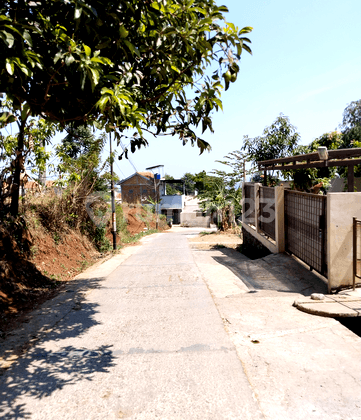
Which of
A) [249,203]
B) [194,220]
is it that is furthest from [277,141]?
[194,220]

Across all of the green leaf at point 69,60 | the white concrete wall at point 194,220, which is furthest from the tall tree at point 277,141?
the white concrete wall at point 194,220

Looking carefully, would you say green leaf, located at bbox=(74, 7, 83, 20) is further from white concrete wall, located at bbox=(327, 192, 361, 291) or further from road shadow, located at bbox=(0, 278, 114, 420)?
white concrete wall, located at bbox=(327, 192, 361, 291)

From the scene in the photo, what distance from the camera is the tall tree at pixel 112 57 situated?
4.27 metres

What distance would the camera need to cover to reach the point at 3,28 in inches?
151

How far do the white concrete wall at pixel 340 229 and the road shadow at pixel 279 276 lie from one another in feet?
2.17

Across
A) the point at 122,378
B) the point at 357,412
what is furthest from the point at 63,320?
the point at 357,412

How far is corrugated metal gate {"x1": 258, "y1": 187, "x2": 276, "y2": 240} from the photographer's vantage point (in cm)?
1118

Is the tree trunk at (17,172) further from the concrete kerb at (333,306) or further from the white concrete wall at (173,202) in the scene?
the white concrete wall at (173,202)

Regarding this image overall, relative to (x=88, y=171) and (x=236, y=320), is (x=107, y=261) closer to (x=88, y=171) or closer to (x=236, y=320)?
(x=88, y=171)

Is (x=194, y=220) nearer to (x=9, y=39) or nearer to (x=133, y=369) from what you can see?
(x=133, y=369)

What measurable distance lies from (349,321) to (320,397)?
Result: 2.62m

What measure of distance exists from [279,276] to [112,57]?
5881 mm

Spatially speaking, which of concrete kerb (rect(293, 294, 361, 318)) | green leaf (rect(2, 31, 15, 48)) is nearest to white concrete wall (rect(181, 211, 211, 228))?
concrete kerb (rect(293, 294, 361, 318))

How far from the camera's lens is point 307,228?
26.8 ft
